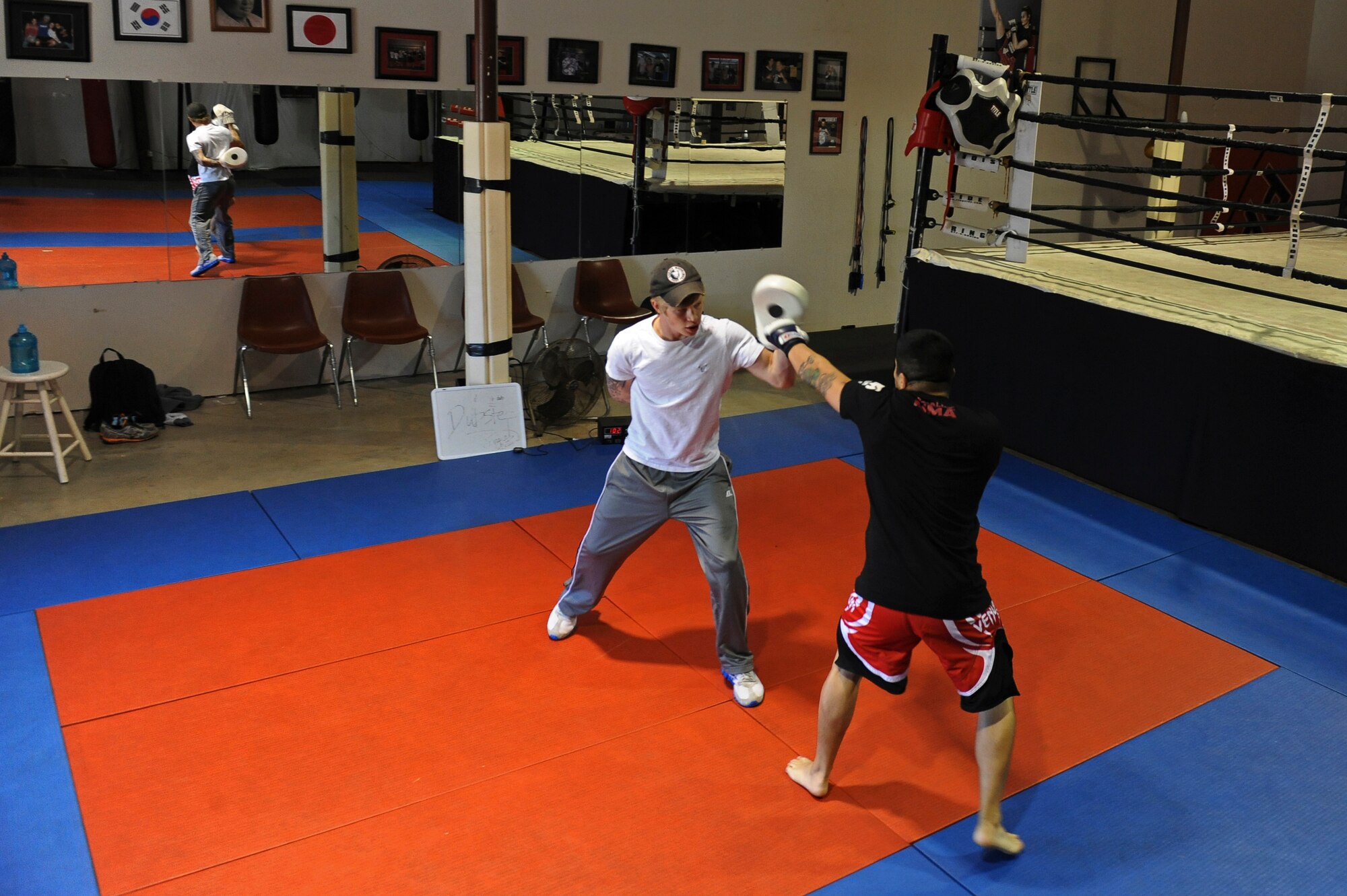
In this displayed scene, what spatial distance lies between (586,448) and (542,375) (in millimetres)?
518

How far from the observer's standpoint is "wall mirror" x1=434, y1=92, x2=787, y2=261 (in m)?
7.78

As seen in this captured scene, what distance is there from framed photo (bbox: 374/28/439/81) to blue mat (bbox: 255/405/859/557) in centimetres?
269

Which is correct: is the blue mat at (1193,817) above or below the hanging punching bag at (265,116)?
below

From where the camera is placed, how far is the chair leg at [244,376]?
6867 mm

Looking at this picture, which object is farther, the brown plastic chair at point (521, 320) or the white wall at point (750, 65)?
the brown plastic chair at point (521, 320)

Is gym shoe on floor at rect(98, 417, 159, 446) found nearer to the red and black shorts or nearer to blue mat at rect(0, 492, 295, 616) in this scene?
blue mat at rect(0, 492, 295, 616)

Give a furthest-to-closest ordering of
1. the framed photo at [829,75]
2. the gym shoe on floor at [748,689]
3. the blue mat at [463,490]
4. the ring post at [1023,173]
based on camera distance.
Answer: the framed photo at [829,75] < the ring post at [1023,173] < the blue mat at [463,490] < the gym shoe on floor at [748,689]

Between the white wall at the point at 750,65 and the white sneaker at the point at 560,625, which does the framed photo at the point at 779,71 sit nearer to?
the white wall at the point at 750,65

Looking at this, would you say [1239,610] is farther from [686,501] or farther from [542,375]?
[542,375]

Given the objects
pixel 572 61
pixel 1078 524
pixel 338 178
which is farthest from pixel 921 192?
pixel 338 178

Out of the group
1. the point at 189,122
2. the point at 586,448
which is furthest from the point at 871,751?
the point at 189,122

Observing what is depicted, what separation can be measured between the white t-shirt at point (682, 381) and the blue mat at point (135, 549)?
2135 millimetres

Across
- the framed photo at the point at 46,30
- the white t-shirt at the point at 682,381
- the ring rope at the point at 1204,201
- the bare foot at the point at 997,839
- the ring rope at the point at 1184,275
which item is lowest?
the bare foot at the point at 997,839

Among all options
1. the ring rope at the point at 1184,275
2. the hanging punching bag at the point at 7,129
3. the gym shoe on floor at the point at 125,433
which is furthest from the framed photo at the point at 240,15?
the ring rope at the point at 1184,275
